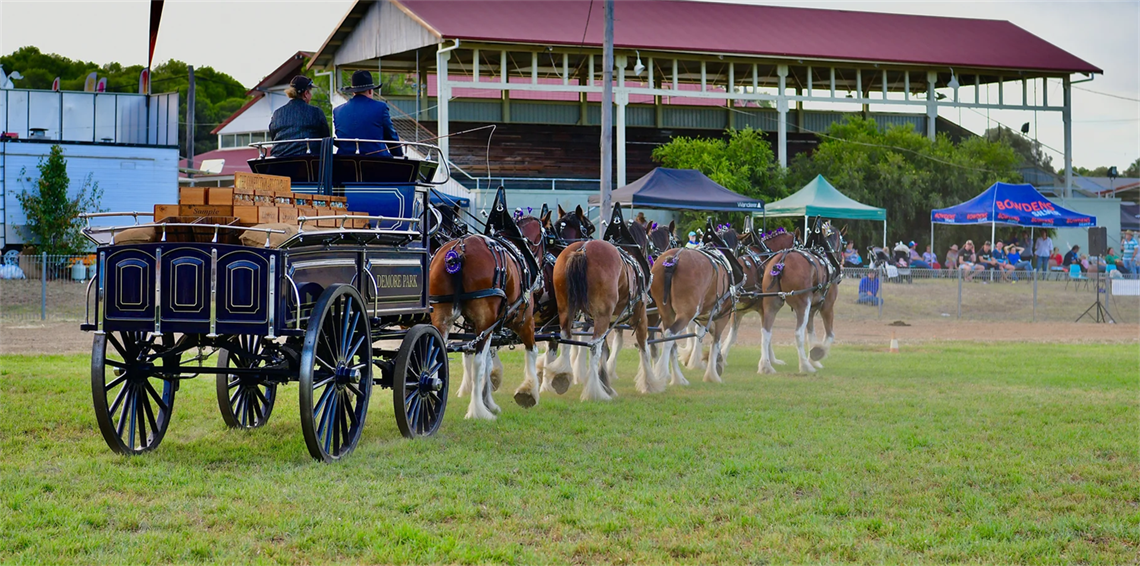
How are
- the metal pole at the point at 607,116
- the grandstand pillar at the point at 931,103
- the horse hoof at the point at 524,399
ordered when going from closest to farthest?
the horse hoof at the point at 524,399, the metal pole at the point at 607,116, the grandstand pillar at the point at 931,103

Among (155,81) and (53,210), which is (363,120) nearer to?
(53,210)

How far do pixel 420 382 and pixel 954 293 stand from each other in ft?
75.2

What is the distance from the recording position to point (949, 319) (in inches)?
1064

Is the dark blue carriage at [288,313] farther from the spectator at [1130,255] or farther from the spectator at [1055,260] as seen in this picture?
the spectator at [1055,260]

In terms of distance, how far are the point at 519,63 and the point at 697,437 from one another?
3341 cm

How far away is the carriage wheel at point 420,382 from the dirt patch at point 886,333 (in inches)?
372

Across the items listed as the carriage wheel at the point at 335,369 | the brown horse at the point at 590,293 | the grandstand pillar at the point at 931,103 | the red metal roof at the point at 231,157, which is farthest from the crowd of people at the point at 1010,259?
the red metal roof at the point at 231,157

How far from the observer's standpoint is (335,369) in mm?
7617

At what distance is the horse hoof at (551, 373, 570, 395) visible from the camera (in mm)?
11609

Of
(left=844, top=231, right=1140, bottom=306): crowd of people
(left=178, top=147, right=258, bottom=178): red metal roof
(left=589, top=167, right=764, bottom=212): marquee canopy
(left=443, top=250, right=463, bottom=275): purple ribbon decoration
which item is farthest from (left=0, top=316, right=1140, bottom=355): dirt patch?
(left=178, top=147, right=258, bottom=178): red metal roof

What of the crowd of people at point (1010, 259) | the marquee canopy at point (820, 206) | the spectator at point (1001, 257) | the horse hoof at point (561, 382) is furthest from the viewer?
the spectator at point (1001, 257)

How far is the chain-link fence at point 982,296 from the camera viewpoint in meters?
27.5

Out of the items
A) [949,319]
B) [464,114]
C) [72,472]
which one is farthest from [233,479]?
[464,114]

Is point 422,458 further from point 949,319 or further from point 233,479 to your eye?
point 949,319
